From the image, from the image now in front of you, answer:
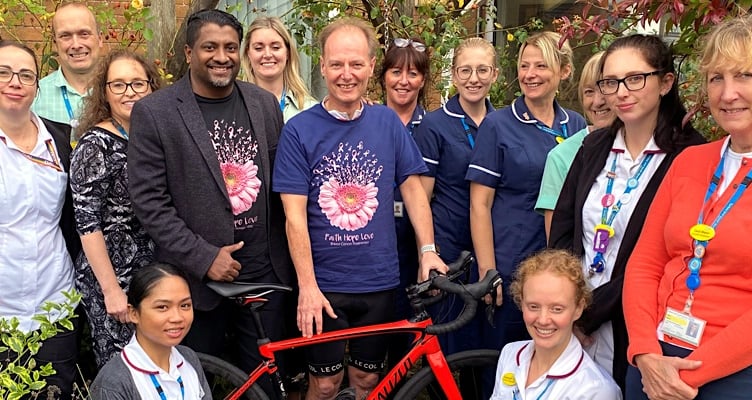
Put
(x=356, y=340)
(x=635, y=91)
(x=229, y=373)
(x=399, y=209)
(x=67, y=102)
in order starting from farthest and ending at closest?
(x=67, y=102), (x=399, y=209), (x=356, y=340), (x=229, y=373), (x=635, y=91)

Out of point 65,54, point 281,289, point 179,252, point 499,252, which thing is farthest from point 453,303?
point 65,54

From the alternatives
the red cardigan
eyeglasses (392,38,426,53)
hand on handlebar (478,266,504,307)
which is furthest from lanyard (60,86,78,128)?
the red cardigan

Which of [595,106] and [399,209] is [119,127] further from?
[595,106]

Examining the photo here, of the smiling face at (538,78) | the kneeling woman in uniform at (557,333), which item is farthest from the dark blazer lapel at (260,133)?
the smiling face at (538,78)

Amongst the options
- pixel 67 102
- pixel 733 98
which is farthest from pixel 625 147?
pixel 67 102

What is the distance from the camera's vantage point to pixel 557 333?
2.67 metres

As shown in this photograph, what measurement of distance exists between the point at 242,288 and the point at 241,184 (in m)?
0.46

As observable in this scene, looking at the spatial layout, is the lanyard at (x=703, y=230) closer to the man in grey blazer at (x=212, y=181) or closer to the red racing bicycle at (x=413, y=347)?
the red racing bicycle at (x=413, y=347)

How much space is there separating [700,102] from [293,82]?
225cm

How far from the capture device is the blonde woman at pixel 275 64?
12.8ft

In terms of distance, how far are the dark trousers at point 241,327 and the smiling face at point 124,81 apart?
3.05ft

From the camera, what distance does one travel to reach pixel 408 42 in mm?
3854

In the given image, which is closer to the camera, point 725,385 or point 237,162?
point 725,385

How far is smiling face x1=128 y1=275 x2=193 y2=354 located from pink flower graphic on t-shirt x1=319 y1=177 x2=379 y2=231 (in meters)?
0.71
